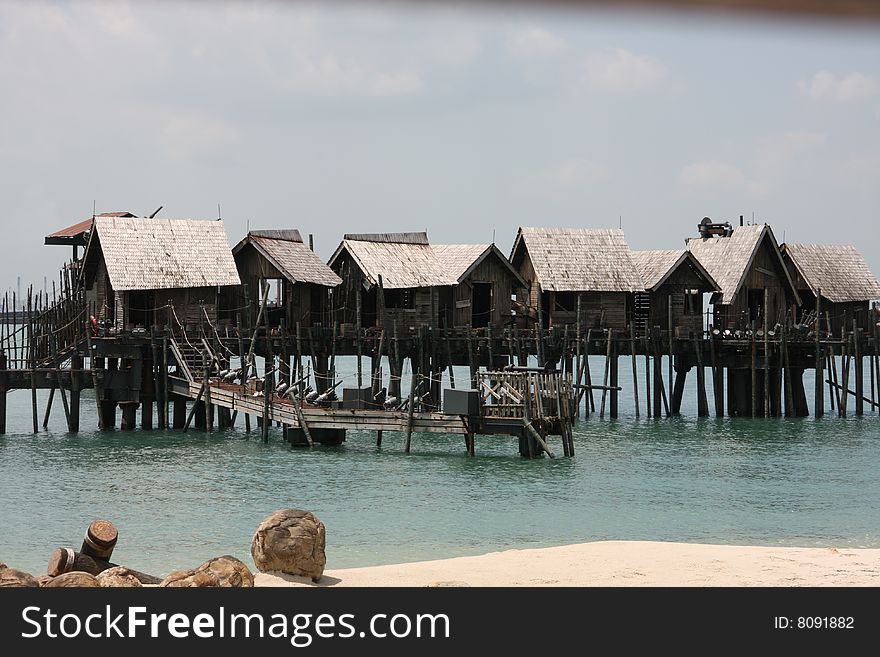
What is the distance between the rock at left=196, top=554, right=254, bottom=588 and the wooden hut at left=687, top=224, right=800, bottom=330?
40207mm

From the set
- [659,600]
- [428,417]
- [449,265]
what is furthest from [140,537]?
A: [449,265]

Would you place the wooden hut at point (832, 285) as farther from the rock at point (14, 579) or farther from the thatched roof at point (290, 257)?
the rock at point (14, 579)

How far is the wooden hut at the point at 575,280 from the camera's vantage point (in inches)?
1969

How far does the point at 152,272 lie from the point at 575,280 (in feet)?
58.5

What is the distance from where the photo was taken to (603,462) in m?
35.1

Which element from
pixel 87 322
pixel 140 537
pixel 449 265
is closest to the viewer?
pixel 140 537

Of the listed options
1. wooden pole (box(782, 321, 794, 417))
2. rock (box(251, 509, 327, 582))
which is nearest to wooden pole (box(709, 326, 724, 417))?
wooden pole (box(782, 321, 794, 417))

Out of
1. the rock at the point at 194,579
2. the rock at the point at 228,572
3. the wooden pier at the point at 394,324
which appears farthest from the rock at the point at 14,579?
the wooden pier at the point at 394,324

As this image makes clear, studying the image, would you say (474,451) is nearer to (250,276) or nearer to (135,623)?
(250,276)

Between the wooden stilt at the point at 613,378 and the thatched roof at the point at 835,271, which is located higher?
the thatched roof at the point at 835,271

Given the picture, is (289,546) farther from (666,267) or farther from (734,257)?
(734,257)

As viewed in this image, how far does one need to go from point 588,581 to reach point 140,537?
1072 centimetres

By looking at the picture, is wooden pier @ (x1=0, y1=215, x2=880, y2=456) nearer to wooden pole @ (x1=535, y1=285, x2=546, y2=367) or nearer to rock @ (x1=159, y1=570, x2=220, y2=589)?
wooden pole @ (x1=535, y1=285, x2=546, y2=367)

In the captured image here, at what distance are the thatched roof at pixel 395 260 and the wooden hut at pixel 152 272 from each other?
18.2 ft
